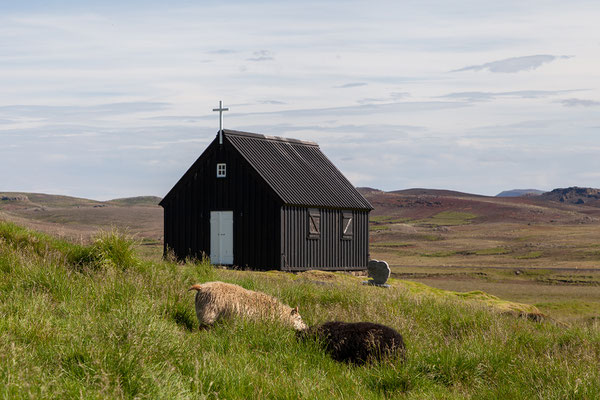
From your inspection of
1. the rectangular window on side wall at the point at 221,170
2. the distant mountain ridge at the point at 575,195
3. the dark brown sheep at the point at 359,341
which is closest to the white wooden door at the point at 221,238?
the rectangular window on side wall at the point at 221,170

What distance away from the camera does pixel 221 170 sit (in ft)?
96.8

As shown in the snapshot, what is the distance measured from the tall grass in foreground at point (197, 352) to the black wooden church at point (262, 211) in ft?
45.8

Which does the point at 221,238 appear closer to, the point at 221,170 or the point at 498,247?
the point at 221,170

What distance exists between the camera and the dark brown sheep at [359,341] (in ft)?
30.8

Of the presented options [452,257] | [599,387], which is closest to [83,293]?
[599,387]

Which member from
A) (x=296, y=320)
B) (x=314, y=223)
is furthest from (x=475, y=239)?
(x=296, y=320)

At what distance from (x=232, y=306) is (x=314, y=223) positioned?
61.6 ft

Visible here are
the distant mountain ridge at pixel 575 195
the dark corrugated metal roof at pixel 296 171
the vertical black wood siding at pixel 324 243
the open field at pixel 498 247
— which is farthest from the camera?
the distant mountain ridge at pixel 575 195

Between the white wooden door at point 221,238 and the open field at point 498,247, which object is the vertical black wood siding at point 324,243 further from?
the open field at point 498,247

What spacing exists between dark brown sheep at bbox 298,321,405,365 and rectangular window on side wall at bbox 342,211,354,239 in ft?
69.0

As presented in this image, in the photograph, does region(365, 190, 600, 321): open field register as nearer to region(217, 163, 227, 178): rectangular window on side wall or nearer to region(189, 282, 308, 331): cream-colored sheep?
region(217, 163, 227, 178): rectangular window on side wall

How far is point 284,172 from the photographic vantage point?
29.8 metres

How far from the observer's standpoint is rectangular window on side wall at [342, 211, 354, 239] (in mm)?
30953

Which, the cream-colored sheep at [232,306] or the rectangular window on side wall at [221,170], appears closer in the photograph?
the cream-colored sheep at [232,306]
